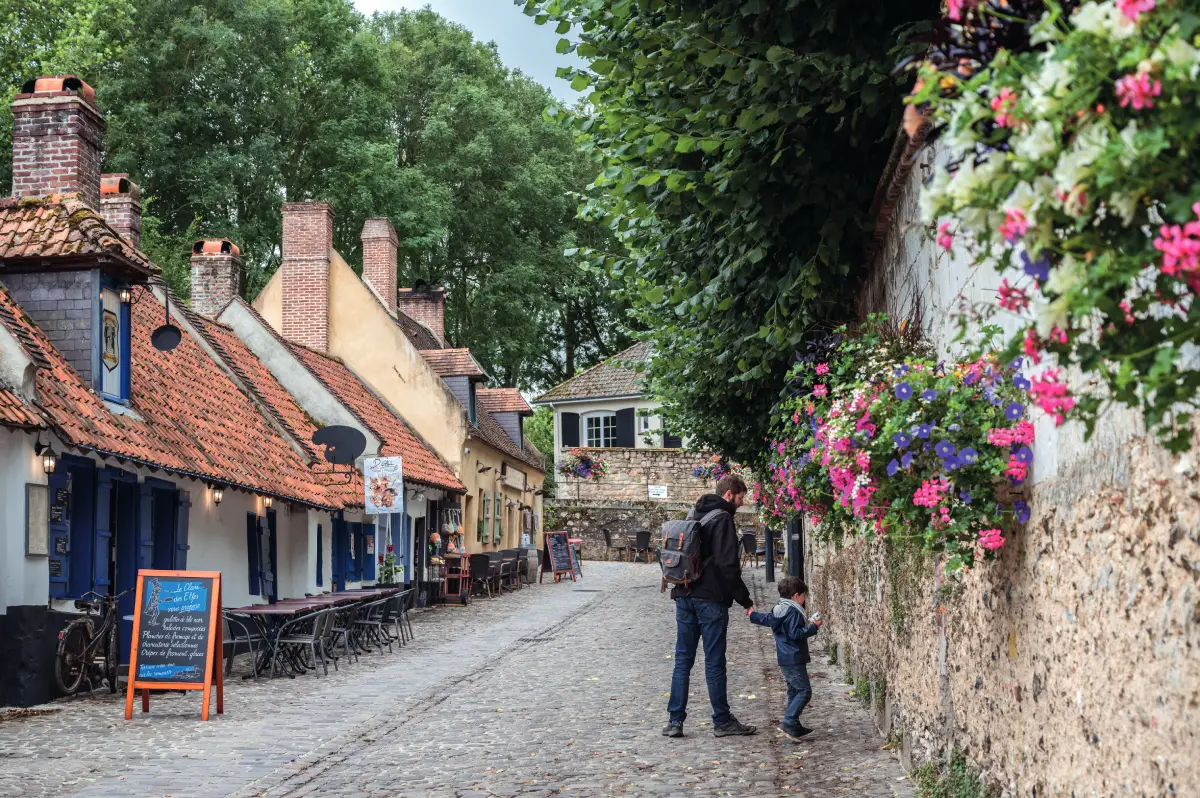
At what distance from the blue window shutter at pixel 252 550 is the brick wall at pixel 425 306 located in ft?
67.0

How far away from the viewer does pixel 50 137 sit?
1509 cm

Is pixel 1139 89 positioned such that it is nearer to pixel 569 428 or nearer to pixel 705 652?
pixel 705 652

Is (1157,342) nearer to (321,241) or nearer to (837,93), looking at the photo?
(837,93)

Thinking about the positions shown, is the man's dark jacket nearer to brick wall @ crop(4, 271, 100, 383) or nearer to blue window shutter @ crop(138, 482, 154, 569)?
blue window shutter @ crop(138, 482, 154, 569)

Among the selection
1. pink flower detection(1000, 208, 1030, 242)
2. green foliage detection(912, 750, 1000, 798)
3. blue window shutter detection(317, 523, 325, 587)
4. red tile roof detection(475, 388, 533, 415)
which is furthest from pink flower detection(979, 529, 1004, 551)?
red tile roof detection(475, 388, 533, 415)

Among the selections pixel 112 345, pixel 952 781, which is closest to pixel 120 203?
pixel 112 345

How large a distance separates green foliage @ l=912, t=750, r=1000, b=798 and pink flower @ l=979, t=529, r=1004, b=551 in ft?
3.78

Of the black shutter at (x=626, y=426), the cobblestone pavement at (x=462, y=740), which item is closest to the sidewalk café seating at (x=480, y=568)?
the cobblestone pavement at (x=462, y=740)

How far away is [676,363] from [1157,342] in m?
12.1

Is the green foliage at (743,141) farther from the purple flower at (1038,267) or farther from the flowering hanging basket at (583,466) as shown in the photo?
the flowering hanging basket at (583,466)

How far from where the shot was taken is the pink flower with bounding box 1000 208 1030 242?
7.75 ft

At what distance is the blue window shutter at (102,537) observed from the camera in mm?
13094

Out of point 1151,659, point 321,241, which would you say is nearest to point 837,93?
point 1151,659

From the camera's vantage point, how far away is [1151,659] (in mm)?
3461
